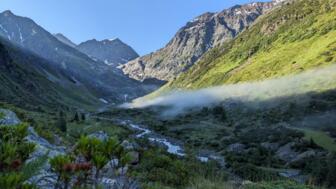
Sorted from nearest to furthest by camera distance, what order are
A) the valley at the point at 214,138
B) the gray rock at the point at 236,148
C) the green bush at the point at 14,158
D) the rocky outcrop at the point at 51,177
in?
1. the green bush at the point at 14,158
2. the valley at the point at 214,138
3. the rocky outcrop at the point at 51,177
4. the gray rock at the point at 236,148

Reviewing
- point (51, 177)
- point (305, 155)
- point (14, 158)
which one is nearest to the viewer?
point (14, 158)

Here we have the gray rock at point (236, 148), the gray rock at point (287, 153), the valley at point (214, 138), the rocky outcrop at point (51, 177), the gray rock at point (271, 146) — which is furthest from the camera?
the gray rock at point (236, 148)

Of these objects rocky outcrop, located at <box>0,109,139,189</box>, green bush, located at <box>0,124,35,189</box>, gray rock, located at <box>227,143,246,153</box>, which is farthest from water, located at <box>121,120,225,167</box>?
green bush, located at <box>0,124,35,189</box>

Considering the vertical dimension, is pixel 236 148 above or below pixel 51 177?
above

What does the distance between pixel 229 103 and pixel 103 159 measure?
446ft

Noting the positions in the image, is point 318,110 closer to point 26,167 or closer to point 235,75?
point 26,167

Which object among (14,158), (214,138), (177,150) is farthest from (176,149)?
(14,158)

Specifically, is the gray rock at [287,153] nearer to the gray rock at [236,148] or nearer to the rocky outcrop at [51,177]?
the gray rock at [236,148]

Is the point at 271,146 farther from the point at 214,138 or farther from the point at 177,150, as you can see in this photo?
the point at 214,138

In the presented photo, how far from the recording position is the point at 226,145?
243 ft

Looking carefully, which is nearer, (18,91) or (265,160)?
(265,160)

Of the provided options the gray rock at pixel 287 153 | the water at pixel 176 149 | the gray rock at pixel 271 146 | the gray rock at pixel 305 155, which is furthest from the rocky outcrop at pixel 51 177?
the gray rock at pixel 271 146

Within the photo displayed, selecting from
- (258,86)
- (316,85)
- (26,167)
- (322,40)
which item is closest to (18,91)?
(258,86)

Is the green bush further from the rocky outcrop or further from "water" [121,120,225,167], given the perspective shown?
"water" [121,120,225,167]
